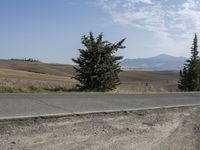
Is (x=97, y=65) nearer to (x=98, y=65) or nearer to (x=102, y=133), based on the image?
(x=98, y=65)

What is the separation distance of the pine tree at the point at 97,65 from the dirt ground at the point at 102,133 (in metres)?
13.9

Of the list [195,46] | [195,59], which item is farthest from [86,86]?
[195,46]

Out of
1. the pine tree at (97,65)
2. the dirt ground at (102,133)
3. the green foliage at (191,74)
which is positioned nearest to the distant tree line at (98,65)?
the pine tree at (97,65)

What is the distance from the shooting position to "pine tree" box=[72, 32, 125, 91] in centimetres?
2619

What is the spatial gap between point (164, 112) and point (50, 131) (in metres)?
5.94

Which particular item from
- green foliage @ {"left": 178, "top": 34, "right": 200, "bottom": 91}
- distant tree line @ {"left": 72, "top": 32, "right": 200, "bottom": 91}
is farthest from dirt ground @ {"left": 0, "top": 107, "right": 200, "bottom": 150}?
green foliage @ {"left": 178, "top": 34, "right": 200, "bottom": 91}

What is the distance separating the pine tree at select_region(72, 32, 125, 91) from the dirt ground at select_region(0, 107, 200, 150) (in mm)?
13894

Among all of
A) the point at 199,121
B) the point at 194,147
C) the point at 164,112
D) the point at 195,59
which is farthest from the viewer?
the point at 195,59

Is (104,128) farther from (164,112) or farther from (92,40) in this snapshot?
(92,40)

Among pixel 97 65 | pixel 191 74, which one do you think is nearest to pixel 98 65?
pixel 97 65

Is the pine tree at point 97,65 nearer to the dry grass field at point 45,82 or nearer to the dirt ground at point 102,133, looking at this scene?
the dry grass field at point 45,82

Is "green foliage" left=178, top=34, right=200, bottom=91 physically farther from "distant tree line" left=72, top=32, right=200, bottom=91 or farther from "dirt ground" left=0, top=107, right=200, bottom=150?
"dirt ground" left=0, top=107, right=200, bottom=150

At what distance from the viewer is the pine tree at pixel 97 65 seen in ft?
85.9

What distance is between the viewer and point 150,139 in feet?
29.1
